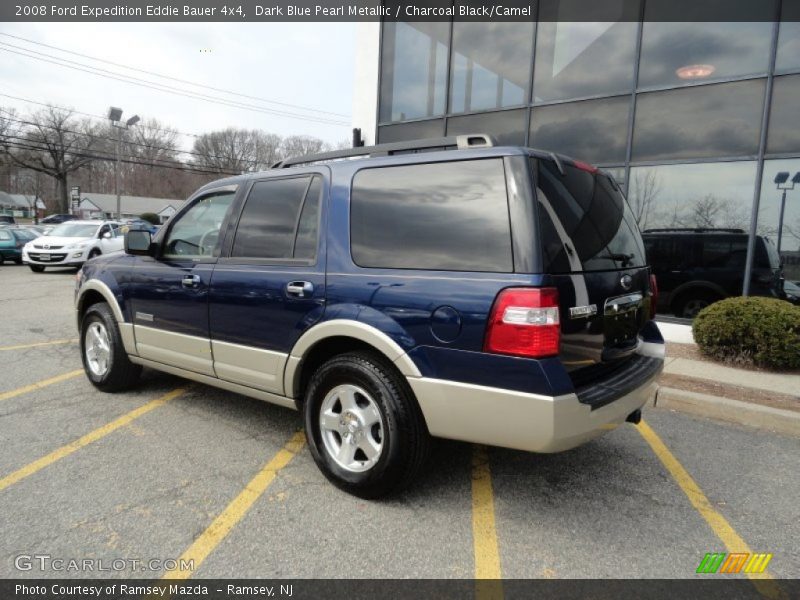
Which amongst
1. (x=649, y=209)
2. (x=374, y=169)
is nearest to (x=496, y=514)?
(x=374, y=169)

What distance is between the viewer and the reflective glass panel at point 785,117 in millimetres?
6652

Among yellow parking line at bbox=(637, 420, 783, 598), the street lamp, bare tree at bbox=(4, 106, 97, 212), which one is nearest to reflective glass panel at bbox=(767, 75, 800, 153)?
the street lamp

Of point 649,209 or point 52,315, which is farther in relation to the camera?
point 52,315

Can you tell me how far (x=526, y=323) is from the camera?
2.27 meters

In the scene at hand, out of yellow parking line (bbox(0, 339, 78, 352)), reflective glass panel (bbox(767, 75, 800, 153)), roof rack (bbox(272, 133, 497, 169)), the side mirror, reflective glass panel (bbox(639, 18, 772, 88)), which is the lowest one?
yellow parking line (bbox(0, 339, 78, 352))

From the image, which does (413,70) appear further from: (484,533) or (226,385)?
(484,533)

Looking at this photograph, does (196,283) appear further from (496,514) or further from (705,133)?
(705,133)

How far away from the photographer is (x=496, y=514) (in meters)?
2.75

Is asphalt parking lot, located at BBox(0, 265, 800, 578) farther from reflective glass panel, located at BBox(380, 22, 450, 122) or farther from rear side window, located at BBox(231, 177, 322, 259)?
reflective glass panel, located at BBox(380, 22, 450, 122)

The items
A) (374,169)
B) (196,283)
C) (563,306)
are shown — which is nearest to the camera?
(563,306)

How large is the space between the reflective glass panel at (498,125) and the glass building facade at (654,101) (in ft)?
0.07

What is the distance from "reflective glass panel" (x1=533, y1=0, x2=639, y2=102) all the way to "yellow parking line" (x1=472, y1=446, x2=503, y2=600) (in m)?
7.01

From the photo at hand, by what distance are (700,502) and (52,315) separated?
9464 millimetres

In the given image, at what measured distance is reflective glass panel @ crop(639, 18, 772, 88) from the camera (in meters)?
6.96
